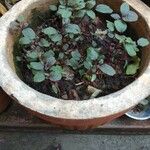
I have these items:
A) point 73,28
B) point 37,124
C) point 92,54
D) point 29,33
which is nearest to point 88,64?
point 92,54

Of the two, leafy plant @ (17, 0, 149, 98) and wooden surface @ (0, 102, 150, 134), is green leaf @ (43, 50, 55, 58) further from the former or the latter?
wooden surface @ (0, 102, 150, 134)

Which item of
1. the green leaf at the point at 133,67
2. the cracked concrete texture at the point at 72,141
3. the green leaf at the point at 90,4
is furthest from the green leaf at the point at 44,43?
the cracked concrete texture at the point at 72,141

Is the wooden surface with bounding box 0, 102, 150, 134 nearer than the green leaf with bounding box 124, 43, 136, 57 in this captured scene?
No

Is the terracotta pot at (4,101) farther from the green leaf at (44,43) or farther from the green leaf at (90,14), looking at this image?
the green leaf at (90,14)

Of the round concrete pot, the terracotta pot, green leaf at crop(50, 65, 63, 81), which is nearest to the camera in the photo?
the round concrete pot

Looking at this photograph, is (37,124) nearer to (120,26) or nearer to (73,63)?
(73,63)

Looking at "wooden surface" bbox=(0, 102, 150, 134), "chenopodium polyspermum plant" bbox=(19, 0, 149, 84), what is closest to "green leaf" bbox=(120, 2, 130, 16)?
A: "chenopodium polyspermum plant" bbox=(19, 0, 149, 84)

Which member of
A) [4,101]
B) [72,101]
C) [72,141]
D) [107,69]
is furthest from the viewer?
[72,141]

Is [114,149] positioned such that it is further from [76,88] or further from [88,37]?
[88,37]
